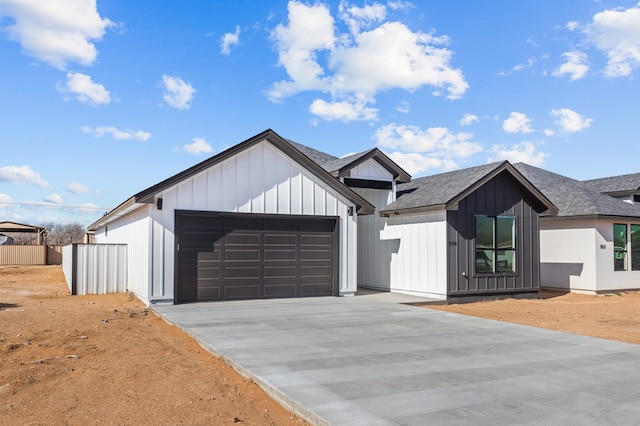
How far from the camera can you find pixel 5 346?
7.95 metres

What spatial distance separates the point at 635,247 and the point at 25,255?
38951mm

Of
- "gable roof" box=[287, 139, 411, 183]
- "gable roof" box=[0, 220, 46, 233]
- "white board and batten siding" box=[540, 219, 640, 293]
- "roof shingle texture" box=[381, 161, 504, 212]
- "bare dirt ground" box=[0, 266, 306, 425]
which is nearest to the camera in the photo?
"bare dirt ground" box=[0, 266, 306, 425]

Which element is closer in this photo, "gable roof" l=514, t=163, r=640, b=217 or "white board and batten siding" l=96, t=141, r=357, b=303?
"white board and batten siding" l=96, t=141, r=357, b=303

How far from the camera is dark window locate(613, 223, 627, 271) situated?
18.5 metres

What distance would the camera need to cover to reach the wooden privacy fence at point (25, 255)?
37188mm

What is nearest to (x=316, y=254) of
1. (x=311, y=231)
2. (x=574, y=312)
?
(x=311, y=231)

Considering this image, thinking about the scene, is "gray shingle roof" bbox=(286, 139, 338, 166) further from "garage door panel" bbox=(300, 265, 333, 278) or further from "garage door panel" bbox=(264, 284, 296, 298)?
"garage door panel" bbox=(264, 284, 296, 298)

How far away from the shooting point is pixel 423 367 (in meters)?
6.43

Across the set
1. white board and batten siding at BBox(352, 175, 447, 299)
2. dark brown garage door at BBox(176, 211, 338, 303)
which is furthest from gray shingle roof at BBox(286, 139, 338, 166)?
dark brown garage door at BBox(176, 211, 338, 303)

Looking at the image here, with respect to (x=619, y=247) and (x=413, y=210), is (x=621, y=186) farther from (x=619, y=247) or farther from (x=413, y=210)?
(x=413, y=210)

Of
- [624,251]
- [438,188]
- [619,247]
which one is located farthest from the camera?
[624,251]

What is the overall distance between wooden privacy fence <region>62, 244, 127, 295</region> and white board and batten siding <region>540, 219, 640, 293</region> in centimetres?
1548

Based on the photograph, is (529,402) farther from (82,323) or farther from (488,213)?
(488,213)

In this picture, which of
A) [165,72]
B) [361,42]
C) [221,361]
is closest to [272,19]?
[361,42]
